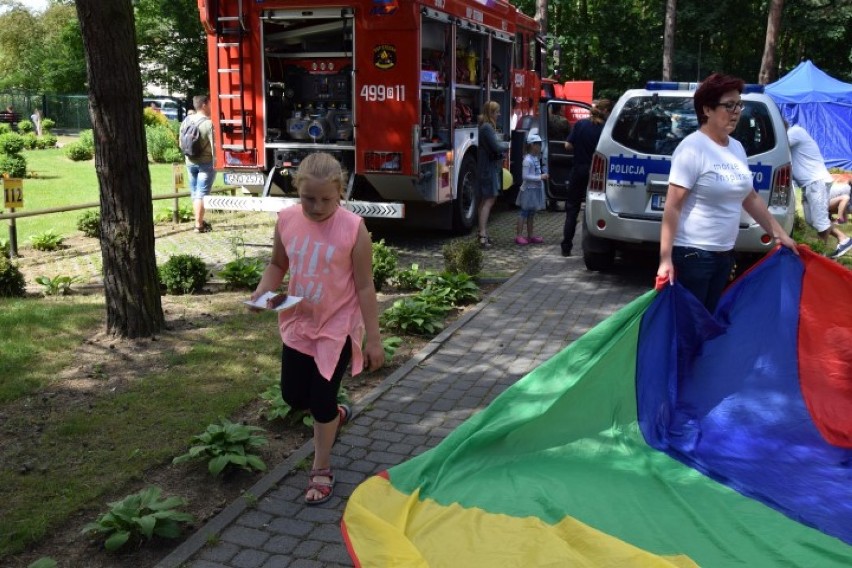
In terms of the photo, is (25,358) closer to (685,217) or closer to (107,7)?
(107,7)

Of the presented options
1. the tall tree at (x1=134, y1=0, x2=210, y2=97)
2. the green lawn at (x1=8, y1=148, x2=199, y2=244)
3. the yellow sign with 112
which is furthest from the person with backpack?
the tall tree at (x1=134, y1=0, x2=210, y2=97)

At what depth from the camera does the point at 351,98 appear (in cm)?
1120

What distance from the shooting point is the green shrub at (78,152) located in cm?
2684

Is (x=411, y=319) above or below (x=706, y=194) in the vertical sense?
below

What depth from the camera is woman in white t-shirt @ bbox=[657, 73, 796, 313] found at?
4535mm

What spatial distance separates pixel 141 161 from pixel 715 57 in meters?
43.6

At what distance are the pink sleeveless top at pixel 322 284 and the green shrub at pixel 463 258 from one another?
16.5 ft

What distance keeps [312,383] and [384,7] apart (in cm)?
717

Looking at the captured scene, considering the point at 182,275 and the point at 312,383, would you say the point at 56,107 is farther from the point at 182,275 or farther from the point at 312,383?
the point at 312,383

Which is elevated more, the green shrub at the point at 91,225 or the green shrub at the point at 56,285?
the green shrub at the point at 91,225

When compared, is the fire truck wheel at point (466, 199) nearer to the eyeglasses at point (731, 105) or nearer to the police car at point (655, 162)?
the police car at point (655, 162)

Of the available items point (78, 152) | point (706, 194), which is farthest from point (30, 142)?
point (706, 194)

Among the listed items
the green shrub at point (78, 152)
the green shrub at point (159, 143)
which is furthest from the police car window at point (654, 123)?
the green shrub at point (78, 152)

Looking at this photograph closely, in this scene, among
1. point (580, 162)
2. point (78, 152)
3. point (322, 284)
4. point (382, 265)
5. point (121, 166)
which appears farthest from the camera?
point (78, 152)
